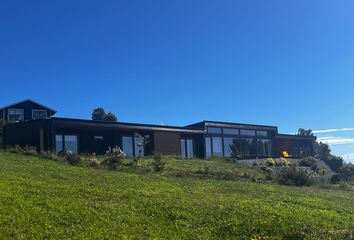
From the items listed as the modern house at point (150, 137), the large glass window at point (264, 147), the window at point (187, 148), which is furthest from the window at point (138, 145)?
the large glass window at point (264, 147)

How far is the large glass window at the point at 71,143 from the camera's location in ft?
124

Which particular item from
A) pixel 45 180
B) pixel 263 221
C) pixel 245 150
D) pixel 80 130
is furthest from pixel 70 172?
pixel 245 150

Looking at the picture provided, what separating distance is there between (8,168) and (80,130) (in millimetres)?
19612

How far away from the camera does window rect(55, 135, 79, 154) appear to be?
1465 inches

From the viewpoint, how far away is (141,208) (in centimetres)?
1417

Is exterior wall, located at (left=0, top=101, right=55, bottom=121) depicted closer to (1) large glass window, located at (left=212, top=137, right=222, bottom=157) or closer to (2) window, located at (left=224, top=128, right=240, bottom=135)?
(1) large glass window, located at (left=212, top=137, right=222, bottom=157)

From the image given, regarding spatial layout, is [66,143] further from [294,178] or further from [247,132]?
[247,132]

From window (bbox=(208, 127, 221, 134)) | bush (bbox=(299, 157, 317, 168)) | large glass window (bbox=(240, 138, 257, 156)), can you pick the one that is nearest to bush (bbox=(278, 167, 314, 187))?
bush (bbox=(299, 157, 317, 168))

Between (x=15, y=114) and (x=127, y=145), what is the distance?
63.4 feet

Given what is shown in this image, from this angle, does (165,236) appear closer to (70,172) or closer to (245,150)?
(70,172)

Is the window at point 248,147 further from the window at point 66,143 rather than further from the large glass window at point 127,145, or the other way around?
the window at point 66,143

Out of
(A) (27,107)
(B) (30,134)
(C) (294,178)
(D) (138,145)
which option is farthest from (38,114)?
(C) (294,178)

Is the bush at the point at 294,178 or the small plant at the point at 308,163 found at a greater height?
the small plant at the point at 308,163

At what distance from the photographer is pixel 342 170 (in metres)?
51.8
